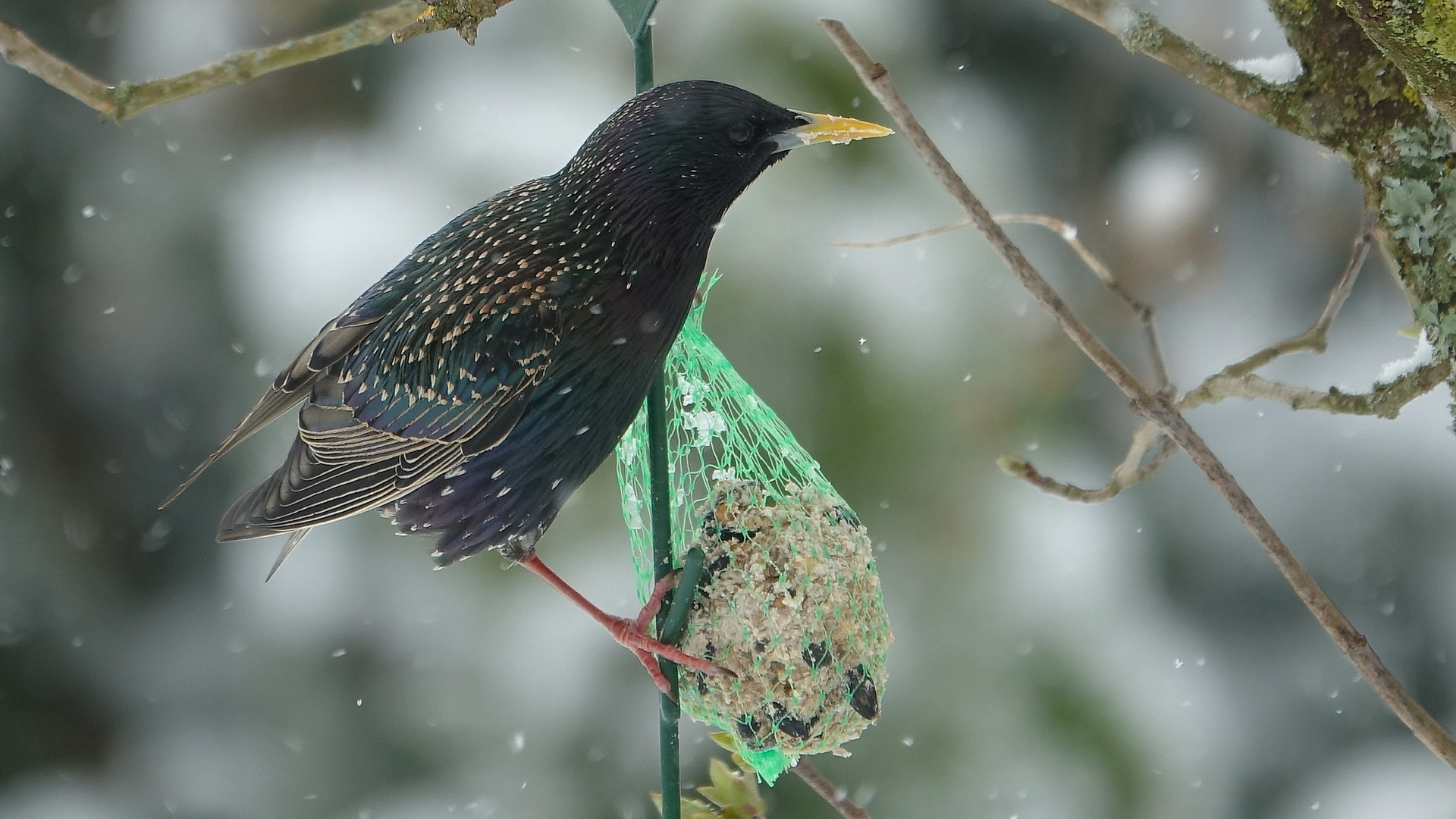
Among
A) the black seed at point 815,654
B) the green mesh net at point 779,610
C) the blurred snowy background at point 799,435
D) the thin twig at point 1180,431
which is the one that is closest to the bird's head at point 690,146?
the thin twig at point 1180,431

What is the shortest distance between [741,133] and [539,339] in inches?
15.8

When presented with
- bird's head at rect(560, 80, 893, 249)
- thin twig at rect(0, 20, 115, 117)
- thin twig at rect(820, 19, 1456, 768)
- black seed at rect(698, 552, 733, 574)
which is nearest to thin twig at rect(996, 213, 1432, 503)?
thin twig at rect(820, 19, 1456, 768)

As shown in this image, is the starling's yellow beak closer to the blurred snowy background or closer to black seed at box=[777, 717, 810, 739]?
→ black seed at box=[777, 717, 810, 739]

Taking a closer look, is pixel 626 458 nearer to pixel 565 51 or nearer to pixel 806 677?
pixel 806 677

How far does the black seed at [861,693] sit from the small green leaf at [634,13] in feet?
3.04

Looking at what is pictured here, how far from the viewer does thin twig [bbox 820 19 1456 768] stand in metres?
1.29

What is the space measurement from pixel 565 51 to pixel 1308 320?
1.89 metres

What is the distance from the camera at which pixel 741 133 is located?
5.52 feet

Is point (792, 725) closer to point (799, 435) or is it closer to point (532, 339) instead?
point (532, 339)

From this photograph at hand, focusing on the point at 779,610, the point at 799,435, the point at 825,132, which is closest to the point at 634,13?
the point at 825,132

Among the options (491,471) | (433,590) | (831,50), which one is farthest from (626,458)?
(831,50)

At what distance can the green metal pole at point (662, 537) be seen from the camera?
5.50 feet

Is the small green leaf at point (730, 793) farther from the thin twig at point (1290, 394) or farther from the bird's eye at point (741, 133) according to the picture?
the bird's eye at point (741, 133)

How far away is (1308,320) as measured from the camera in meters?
2.90
